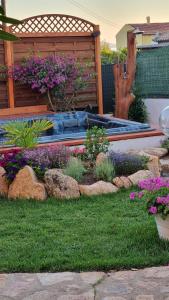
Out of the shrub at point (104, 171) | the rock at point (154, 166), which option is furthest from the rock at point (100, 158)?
the rock at point (154, 166)

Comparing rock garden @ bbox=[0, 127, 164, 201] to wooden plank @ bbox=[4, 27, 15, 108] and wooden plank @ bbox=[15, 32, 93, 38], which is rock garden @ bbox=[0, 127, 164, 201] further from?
wooden plank @ bbox=[15, 32, 93, 38]

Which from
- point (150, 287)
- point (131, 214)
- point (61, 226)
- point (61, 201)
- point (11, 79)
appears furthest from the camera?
point (11, 79)

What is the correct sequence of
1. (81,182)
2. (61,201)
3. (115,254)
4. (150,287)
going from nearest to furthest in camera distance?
(150,287), (115,254), (61,201), (81,182)

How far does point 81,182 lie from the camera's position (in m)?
5.95

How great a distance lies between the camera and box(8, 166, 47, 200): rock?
5574 millimetres

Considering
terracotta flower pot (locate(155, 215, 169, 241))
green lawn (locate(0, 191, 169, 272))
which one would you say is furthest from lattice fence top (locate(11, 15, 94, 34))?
terracotta flower pot (locate(155, 215, 169, 241))

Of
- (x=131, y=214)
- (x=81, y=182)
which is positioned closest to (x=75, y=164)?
(x=81, y=182)

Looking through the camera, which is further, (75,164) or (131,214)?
(75,164)

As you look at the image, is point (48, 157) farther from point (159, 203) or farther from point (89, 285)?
point (89, 285)

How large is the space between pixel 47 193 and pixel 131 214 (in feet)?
3.99

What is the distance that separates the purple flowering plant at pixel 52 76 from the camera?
35.6 ft

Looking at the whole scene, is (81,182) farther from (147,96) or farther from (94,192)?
(147,96)

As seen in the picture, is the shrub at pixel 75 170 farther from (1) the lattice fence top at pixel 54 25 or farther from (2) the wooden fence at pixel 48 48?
(1) the lattice fence top at pixel 54 25

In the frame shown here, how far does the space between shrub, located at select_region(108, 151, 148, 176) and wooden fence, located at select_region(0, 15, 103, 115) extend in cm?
510
